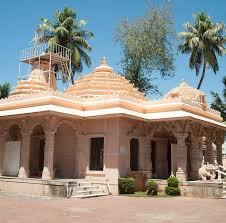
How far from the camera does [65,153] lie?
61.6 feet

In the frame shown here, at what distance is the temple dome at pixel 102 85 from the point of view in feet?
64.7

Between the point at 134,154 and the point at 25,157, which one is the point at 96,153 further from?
the point at 25,157

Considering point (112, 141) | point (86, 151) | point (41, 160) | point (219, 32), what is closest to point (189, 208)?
point (112, 141)

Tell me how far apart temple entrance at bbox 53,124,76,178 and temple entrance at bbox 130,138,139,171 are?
122 inches

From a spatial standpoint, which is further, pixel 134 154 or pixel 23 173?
pixel 134 154

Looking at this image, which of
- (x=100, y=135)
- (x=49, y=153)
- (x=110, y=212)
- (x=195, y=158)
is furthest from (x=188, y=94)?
(x=110, y=212)

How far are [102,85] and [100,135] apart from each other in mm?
3952

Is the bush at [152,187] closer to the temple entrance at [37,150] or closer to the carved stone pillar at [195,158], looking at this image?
the carved stone pillar at [195,158]

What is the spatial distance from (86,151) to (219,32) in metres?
22.3

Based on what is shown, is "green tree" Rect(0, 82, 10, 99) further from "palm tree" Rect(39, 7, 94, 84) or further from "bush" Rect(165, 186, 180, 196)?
"bush" Rect(165, 186, 180, 196)

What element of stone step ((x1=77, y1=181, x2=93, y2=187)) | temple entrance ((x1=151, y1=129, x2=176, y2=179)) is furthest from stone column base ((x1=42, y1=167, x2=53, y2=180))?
temple entrance ((x1=151, y1=129, x2=176, y2=179))

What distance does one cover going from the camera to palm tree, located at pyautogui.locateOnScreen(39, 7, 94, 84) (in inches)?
1355

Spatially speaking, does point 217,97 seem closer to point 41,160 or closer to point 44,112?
point 41,160

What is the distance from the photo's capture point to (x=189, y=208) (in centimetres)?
1170
